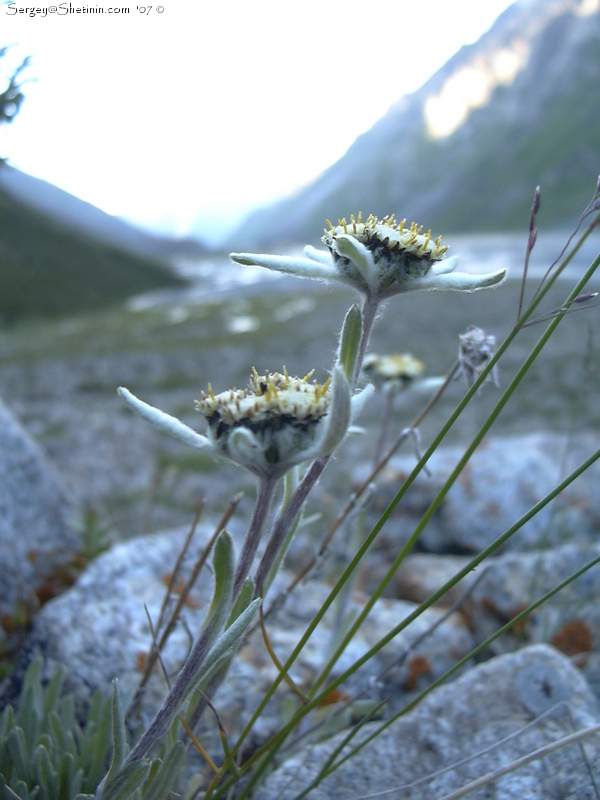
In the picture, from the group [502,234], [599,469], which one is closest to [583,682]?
[599,469]

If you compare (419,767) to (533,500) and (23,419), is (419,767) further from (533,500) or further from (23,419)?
(23,419)

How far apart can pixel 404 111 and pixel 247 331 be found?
182772mm

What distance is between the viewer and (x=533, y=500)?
17.5 ft

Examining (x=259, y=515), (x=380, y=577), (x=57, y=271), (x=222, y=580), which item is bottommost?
(x=222, y=580)

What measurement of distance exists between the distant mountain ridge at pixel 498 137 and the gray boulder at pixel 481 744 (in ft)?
370

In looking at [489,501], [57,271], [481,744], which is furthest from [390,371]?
[57,271]

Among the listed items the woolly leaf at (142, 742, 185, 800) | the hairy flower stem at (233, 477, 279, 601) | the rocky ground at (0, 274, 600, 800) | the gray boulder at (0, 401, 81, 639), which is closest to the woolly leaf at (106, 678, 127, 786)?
the woolly leaf at (142, 742, 185, 800)

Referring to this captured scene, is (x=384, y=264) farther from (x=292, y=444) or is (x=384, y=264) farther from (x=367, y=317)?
(x=292, y=444)

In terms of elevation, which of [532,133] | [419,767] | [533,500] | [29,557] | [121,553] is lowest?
[419,767]

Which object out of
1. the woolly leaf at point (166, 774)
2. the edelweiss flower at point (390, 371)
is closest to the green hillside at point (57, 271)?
the edelweiss flower at point (390, 371)

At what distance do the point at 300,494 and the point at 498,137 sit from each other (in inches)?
6231

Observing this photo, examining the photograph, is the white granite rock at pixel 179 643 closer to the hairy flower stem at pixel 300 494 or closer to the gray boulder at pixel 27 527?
the gray boulder at pixel 27 527

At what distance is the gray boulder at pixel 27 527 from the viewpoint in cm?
321

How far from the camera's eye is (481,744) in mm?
2238
